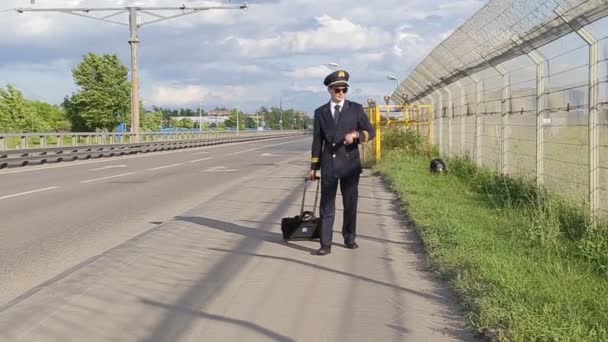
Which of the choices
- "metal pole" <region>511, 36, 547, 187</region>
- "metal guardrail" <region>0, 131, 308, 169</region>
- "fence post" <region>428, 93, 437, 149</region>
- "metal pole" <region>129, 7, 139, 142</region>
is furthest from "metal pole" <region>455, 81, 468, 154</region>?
"metal pole" <region>129, 7, 139, 142</region>

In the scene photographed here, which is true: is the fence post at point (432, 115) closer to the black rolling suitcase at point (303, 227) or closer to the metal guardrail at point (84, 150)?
the metal guardrail at point (84, 150)

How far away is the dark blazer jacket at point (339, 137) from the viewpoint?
7.80m

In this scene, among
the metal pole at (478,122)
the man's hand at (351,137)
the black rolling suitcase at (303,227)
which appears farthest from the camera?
the metal pole at (478,122)

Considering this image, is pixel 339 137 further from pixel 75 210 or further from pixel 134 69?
pixel 134 69

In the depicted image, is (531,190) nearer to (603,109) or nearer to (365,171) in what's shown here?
(603,109)

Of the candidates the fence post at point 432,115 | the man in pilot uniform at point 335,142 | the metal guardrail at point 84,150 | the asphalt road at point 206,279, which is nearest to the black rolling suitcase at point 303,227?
the asphalt road at point 206,279

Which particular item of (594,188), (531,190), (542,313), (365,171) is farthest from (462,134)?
(542,313)

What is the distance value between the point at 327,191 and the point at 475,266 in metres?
2.21

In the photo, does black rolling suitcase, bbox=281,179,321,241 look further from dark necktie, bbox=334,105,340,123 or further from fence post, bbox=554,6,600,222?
fence post, bbox=554,6,600,222

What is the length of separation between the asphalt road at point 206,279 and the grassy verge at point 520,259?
274 mm

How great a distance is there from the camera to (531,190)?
1040 centimetres

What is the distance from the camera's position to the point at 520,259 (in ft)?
21.2

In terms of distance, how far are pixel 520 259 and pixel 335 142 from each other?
7.78 feet

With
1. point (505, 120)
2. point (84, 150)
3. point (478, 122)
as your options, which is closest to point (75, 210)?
point (505, 120)
